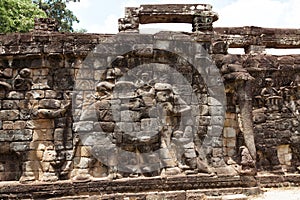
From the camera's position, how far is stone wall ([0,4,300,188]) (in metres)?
9.18

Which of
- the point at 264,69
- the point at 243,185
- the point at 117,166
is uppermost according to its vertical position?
the point at 264,69

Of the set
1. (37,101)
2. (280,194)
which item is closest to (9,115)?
(37,101)

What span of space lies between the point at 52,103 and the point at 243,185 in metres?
5.27

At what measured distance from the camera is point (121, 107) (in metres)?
9.45

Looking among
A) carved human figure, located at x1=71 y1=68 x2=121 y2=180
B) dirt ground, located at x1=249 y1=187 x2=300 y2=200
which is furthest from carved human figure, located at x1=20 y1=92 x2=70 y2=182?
dirt ground, located at x1=249 y1=187 x2=300 y2=200

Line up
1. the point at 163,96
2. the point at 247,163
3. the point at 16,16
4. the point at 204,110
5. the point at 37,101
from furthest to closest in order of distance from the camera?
the point at 16,16 → the point at 204,110 → the point at 247,163 → the point at 163,96 → the point at 37,101

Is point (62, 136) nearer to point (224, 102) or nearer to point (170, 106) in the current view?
point (170, 106)

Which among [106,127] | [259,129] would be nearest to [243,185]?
[259,129]

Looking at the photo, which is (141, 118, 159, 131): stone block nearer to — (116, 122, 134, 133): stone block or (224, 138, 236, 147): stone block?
(116, 122, 134, 133): stone block

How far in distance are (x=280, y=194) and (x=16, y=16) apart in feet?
44.6

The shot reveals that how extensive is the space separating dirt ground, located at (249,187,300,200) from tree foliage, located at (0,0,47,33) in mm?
12581

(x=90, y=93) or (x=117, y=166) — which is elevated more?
(x=90, y=93)

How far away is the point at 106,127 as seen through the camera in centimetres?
932

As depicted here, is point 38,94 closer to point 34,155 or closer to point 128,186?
point 34,155
